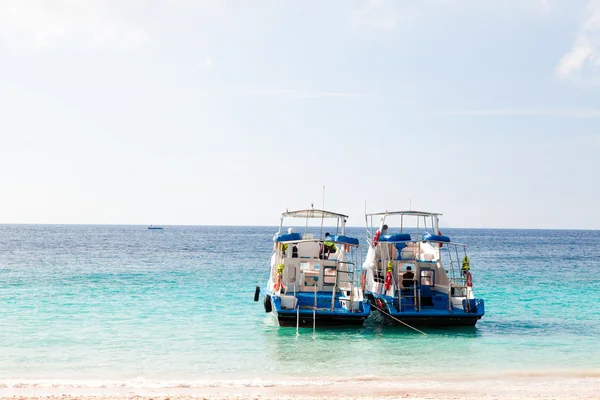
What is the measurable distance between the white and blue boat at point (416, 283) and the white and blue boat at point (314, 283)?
0.98 meters

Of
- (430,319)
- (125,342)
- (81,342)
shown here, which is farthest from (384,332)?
(81,342)

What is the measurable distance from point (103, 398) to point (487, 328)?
1599cm

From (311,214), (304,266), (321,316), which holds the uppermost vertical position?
(311,214)

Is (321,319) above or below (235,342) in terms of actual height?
above

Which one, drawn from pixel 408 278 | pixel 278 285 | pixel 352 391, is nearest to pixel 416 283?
pixel 408 278

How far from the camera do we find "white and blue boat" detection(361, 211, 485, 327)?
23312 mm

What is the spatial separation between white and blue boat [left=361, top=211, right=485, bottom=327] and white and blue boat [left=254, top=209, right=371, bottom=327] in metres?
0.98

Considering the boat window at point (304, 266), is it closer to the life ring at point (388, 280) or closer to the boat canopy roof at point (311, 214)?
the boat canopy roof at point (311, 214)

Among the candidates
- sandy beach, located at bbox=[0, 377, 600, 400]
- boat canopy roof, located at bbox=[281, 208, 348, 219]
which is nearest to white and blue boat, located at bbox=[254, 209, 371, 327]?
boat canopy roof, located at bbox=[281, 208, 348, 219]

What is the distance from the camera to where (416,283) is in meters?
25.0

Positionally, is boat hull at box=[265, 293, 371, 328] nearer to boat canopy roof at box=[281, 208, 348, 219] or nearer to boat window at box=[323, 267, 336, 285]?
boat window at box=[323, 267, 336, 285]

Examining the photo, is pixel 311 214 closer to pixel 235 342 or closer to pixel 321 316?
pixel 321 316

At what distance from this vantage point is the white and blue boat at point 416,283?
23.3 m

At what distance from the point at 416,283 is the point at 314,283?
13.3 feet
